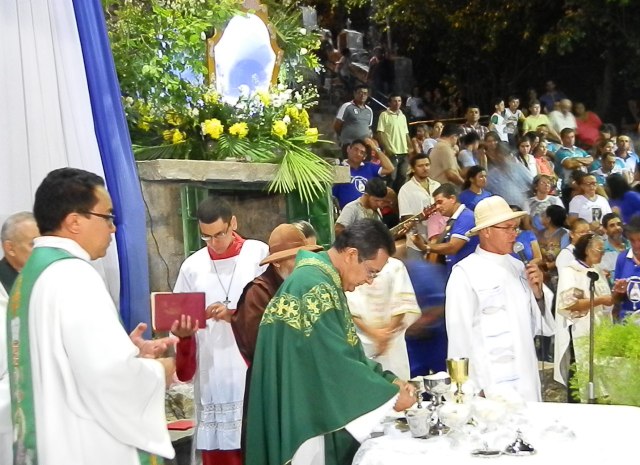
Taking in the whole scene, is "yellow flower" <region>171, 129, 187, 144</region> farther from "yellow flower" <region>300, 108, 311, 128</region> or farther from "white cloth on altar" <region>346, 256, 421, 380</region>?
"white cloth on altar" <region>346, 256, 421, 380</region>

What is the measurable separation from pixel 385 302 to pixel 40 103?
2404mm

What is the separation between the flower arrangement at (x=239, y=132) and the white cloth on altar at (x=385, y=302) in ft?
5.34

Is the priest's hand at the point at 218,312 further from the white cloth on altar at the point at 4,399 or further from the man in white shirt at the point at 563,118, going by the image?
the man in white shirt at the point at 563,118

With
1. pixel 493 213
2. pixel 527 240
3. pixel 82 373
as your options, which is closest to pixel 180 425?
pixel 493 213

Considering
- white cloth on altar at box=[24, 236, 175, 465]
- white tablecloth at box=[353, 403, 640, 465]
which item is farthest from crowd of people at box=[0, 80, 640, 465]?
white tablecloth at box=[353, 403, 640, 465]

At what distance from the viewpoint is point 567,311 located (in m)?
6.52

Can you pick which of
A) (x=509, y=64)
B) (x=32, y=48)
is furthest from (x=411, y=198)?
(x=509, y=64)

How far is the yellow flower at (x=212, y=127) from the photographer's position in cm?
721

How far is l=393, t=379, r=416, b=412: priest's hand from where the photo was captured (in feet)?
12.8

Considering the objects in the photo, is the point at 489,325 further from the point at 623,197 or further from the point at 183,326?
the point at 623,197

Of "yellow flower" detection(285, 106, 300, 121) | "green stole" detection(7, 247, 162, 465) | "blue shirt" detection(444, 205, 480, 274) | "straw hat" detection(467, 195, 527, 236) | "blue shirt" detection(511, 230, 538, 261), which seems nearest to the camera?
"green stole" detection(7, 247, 162, 465)

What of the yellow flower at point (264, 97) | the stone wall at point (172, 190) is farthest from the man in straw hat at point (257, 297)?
the yellow flower at point (264, 97)

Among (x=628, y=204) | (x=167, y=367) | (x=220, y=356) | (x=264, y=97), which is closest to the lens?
(x=167, y=367)

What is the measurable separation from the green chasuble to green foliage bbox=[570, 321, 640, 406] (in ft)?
2.98
